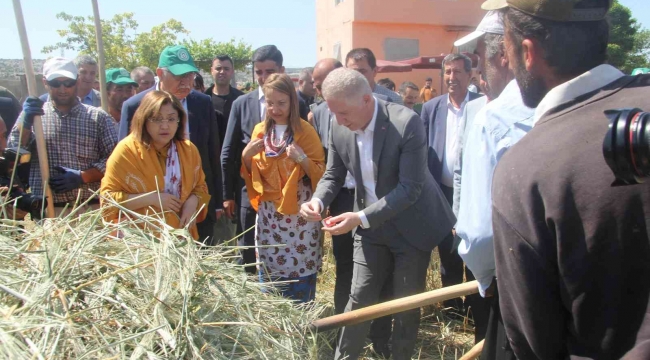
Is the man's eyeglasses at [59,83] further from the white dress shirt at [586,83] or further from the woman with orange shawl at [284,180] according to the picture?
the white dress shirt at [586,83]

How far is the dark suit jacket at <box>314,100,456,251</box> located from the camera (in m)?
2.83

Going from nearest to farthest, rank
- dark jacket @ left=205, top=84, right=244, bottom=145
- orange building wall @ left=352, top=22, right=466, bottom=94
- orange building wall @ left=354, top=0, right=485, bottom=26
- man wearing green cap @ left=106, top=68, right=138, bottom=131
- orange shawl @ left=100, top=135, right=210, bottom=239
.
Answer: orange shawl @ left=100, top=135, right=210, bottom=239 → man wearing green cap @ left=106, top=68, right=138, bottom=131 → dark jacket @ left=205, top=84, right=244, bottom=145 → orange building wall @ left=354, top=0, right=485, bottom=26 → orange building wall @ left=352, top=22, right=466, bottom=94

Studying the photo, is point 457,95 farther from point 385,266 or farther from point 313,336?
point 313,336

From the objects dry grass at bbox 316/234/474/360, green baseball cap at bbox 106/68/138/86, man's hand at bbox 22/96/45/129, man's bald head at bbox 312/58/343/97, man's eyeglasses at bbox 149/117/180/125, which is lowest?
dry grass at bbox 316/234/474/360

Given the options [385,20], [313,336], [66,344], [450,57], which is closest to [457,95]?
[450,57]

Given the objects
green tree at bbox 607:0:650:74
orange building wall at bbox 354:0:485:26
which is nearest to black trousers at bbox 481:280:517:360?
orange building wall at bbox 354:0:485:26

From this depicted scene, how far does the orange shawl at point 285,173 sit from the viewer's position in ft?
11.5

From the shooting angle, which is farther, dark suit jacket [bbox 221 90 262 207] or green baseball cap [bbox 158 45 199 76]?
dark suit jacket [bbox 221 90 262 207]

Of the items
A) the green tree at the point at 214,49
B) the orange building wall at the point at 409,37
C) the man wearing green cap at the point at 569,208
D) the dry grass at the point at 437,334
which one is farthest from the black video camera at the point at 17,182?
the green tree at the point at 214,49

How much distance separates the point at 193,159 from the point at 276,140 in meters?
0.62

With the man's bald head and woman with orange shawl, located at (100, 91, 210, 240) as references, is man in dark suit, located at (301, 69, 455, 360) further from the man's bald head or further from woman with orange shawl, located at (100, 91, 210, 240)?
the man's bald head

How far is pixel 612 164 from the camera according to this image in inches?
37.8

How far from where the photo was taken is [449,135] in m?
3.92

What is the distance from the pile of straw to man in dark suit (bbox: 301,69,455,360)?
1086 millimetres
